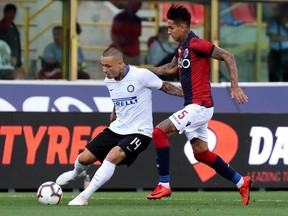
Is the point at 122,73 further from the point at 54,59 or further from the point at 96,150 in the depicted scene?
the point at 54,59

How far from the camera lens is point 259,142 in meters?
15.5

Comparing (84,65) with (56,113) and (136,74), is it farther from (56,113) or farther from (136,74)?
(136,74)

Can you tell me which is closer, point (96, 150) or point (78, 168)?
point (96, 150)

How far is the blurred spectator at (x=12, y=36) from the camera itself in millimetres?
17828

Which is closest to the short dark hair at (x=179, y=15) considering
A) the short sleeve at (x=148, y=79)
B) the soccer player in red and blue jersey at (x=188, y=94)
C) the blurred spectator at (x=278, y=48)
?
the soccer player in red and blue jersey at (x=188, y=94)

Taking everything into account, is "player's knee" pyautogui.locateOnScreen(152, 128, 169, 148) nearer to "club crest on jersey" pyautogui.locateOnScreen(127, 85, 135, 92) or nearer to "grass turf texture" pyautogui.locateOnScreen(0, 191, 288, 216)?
"club crest on jersey" pyautogui.locateOnScreen(127, 85, 135, 92)

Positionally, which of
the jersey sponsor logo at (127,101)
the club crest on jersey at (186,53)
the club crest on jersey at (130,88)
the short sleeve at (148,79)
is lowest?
the jersey sponsor logo at (127,101)

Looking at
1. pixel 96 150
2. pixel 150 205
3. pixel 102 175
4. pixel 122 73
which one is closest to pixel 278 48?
pixel 122 73

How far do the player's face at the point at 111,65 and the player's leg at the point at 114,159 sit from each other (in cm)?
70

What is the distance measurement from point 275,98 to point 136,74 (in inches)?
261

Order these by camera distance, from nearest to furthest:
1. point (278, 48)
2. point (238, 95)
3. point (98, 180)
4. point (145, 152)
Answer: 1. point (238, 95)
2. point (98, 180)
3. point (145, 152)
4. point (278, 48)

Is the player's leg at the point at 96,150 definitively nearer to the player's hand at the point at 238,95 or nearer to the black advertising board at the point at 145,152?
the player's hand at the point at 238,95

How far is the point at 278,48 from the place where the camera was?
19125 millimetres

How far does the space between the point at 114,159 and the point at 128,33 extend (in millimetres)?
7704
